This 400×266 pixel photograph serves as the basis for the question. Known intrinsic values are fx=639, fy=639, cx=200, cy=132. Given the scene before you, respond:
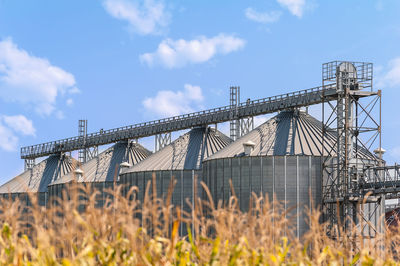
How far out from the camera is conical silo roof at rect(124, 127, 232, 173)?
53.0 m

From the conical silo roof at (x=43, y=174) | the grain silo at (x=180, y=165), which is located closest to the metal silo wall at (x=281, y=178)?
the grain silo at (x=180, y=165)

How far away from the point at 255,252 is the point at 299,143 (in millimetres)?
36738

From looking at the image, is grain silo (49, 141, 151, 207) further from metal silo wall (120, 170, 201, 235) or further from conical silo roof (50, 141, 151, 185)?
metal silo wall (120, 170, 201, 235)

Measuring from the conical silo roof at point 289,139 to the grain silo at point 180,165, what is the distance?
513cm

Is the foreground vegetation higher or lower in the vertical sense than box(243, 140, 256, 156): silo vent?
lower

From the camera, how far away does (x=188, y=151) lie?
5506cm

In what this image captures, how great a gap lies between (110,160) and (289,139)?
84.7 feet

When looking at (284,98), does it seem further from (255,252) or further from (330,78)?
(255,252)

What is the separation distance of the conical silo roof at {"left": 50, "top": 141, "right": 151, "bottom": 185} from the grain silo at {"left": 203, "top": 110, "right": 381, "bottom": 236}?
1771 cm

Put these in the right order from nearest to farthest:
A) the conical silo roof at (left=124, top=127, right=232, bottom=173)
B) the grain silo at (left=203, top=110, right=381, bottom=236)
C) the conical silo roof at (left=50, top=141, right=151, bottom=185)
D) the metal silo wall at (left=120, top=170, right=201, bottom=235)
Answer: the grain silo at (left=203, top=110, right=381, bottom=236), the metal silo wall at (left=120, top=170, right=201, bottom=235), the conical silo roof at (left=124, top=127, right=232, bottom=173), the conical silo roof at (left=50, top=141, right=151, bottom=185)

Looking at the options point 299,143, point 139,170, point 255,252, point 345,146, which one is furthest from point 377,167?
point 255,252

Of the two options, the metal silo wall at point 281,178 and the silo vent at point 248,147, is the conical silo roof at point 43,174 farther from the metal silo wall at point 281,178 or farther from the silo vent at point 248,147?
the metal silo wall at point 281,178

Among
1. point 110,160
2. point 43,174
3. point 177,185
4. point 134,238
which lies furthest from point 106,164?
point 134,238

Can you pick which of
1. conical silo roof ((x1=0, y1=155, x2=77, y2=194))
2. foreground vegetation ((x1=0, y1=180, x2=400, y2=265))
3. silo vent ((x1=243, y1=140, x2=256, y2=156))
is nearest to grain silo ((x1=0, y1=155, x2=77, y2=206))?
conical silo roof ((x1=0, y1=155, x2=77, y2=194))
